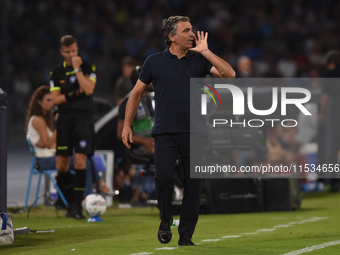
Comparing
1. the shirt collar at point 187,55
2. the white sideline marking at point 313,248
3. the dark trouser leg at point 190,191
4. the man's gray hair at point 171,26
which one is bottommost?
the white sideline marking at point 313,248

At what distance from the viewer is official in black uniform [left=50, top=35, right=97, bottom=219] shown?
7.55 m

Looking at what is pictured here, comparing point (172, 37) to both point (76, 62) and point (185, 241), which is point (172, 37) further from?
point (76, 62)

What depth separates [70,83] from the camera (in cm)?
762

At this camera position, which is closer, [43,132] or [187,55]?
[187,55]

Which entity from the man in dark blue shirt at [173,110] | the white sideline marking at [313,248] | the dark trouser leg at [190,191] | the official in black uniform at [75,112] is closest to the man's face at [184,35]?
the man in dark blue shirt at [173,110]

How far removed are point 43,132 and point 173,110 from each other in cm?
398

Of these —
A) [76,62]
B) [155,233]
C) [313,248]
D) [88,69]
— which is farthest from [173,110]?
[88,69]

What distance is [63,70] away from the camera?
25.4ft

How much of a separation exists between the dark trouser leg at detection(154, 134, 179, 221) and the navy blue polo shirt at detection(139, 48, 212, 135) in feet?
0.29

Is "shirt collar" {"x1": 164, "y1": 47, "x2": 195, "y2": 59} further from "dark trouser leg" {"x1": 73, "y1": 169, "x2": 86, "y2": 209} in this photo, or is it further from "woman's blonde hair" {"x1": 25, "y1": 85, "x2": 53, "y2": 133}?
"woman's blonde hair" {"x1": 25, "y1": 85, "x2": 53, "y2": 133}

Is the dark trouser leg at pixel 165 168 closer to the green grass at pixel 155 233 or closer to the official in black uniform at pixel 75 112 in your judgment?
the green grass at pixel 155 233

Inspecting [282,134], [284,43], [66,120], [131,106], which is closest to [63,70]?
[66,120]

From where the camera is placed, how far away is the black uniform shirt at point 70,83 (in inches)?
300

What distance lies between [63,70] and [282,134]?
5.16 metres
